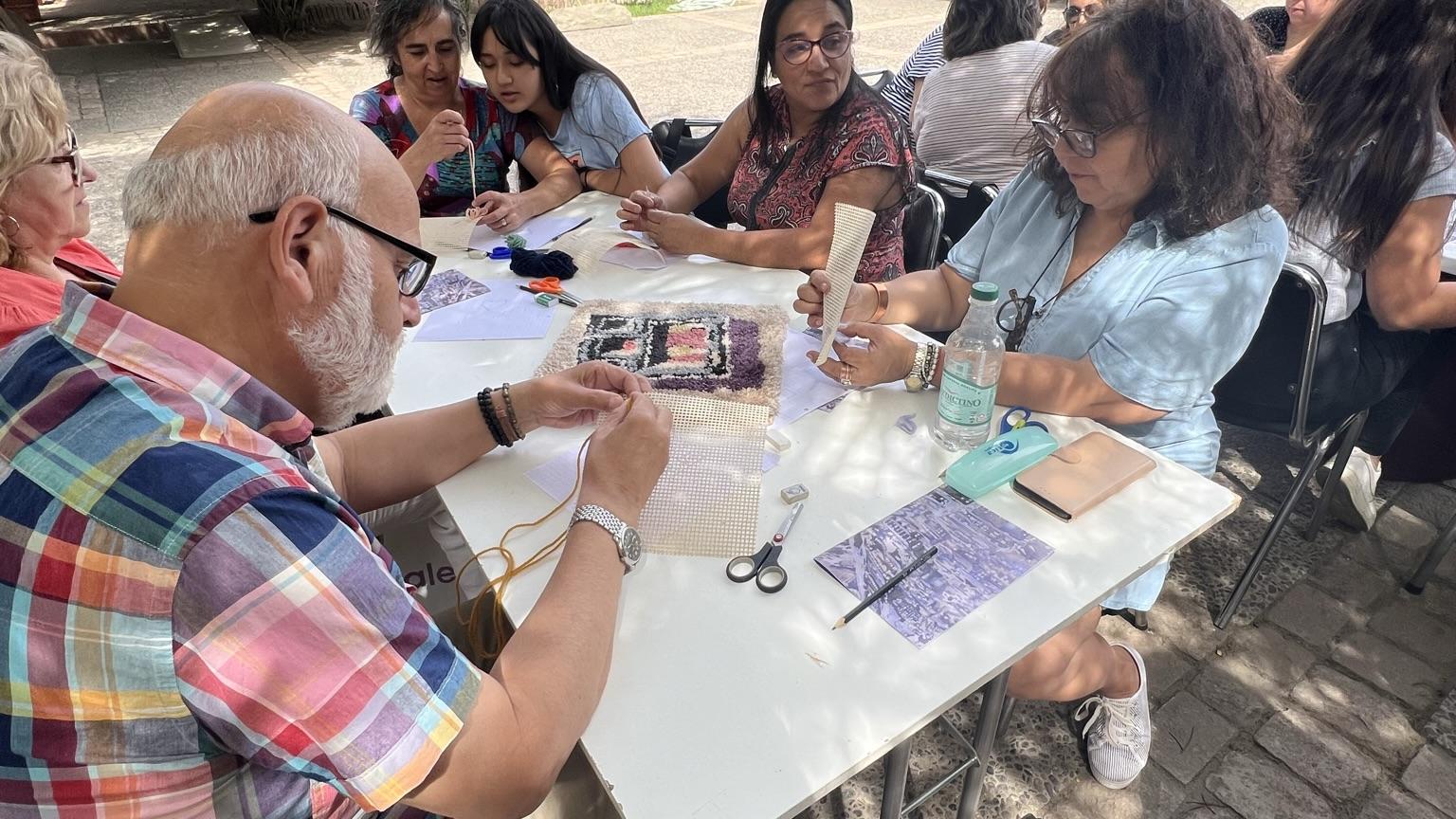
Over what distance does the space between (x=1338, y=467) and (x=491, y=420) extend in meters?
2.63

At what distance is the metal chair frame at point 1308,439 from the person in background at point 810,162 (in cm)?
104

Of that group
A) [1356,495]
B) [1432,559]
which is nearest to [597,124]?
[1356,495]

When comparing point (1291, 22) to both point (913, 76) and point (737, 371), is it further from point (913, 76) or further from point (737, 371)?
point (737, 371)

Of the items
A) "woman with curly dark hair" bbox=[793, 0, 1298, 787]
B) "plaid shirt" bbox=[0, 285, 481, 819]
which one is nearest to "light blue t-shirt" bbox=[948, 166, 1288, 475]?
"woman with curly dark hair" bbox=[793, 0, 1298, 787]

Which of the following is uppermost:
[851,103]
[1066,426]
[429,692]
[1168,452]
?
[851,103]

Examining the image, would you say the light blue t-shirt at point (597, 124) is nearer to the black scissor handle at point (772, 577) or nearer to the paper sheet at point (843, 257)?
the paper sheet at point (843, 257)

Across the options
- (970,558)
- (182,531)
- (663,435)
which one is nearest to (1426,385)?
(970,558)

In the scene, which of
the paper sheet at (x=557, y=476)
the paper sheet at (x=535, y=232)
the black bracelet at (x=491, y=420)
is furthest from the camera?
the paper sheet at (x=535, y=232)

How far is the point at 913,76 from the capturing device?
4.40m

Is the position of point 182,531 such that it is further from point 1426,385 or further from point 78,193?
point 1426,385

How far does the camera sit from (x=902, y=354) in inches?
66.7

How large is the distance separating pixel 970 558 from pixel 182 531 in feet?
3.38

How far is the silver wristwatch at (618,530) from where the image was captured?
1208mm

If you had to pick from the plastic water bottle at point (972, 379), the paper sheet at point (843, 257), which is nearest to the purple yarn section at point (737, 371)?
the paper sheet at point (843, 257)
